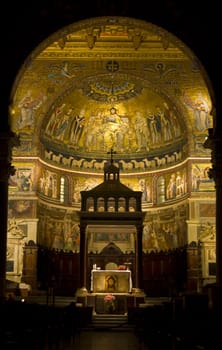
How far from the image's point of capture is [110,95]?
111 ft

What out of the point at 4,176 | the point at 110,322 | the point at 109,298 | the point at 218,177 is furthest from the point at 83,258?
the point at 218,177

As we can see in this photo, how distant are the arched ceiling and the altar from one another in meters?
8.05

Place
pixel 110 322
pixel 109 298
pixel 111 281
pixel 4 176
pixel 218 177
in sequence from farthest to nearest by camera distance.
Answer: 1. pixel 111 281
2. pixel 109 298
3. pixel 110 322
4. pixel 4 176
5. pixel 218 177

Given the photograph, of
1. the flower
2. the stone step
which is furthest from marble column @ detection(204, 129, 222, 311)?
the flower

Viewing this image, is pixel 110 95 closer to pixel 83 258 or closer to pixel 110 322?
pixel 83 258

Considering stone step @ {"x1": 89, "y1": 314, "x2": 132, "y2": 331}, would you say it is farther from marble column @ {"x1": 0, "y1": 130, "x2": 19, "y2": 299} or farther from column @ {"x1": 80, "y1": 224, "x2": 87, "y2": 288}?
marble column @ {"x1": 0, "y1": 130, "x2": 19, "y2": 299}

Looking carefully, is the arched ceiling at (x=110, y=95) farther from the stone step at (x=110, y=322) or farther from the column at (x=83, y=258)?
the stone step at (x=110, y=322)

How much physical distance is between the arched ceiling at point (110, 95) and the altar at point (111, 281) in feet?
26.4

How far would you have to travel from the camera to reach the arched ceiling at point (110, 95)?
30.6 metres

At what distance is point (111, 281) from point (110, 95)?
11.6 m

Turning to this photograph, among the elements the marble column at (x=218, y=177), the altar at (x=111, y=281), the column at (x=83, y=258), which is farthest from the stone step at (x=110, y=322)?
the marble column at (x=218, y=177)

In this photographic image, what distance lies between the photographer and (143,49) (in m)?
30.7

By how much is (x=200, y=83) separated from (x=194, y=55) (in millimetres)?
11271

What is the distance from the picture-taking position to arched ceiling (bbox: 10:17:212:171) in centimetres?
3061
